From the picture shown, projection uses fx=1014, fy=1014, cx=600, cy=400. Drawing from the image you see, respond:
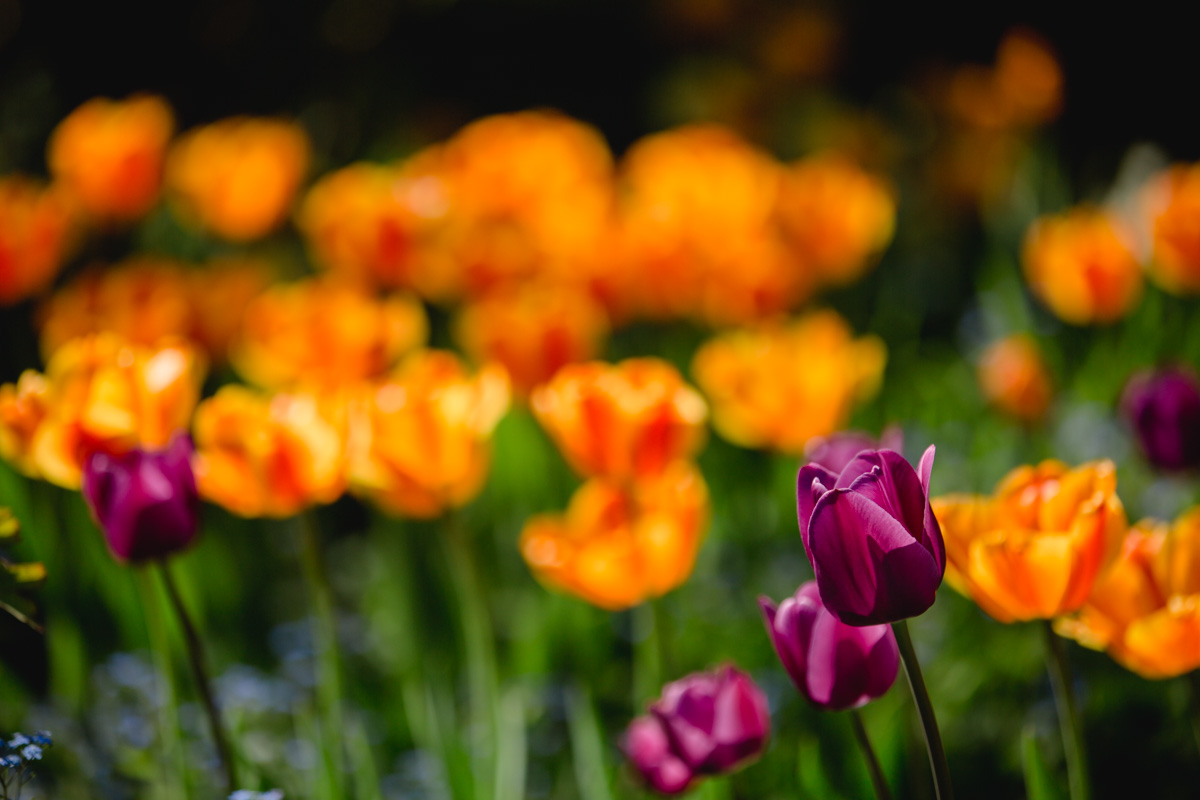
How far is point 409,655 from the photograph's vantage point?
66.6 inches

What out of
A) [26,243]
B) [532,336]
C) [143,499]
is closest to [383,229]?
[532,336]

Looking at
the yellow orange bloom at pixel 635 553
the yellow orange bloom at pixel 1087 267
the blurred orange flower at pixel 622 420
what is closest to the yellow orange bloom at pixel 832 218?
the yellow orange bloom at pixel 1087 267

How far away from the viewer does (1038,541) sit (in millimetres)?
814

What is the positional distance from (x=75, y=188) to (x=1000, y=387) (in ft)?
6.90

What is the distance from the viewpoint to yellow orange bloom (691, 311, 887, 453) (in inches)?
60.5

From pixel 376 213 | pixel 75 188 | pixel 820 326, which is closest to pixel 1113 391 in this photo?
pixel 820 326

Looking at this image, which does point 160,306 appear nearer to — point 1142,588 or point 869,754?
point 869,754

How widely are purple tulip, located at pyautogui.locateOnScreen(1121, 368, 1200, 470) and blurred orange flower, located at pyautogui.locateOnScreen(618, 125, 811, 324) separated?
30.5 inches

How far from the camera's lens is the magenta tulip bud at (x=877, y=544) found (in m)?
0.71

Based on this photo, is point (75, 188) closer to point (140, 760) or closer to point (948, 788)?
point (140, 760)

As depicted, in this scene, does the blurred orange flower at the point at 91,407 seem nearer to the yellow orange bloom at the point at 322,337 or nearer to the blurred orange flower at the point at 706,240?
the yellow orange bloom at the point at 322,337

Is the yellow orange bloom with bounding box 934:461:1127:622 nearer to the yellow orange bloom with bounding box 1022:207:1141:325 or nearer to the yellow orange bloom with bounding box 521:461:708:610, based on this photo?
the yellow orange bloom with bounding box 521:461:708:610

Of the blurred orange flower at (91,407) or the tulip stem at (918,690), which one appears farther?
the blurred orange flower at (91,407)

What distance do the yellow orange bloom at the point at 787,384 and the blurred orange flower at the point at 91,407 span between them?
2.60ft
